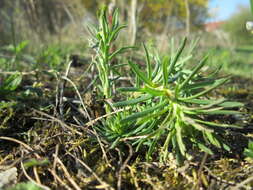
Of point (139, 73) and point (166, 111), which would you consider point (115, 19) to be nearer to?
point (139, 73)

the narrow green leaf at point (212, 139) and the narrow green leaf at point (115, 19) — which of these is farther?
the narrow green leaf at point (115, 19)

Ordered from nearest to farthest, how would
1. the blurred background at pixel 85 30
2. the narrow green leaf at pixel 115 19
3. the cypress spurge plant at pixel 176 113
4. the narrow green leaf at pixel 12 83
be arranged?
the cypress spurge plant at pixel 176 113, the narrow green leaf at pixel 115 19, the narrow green leaf at pixel 12 83, the blurred background at pixel 85 30

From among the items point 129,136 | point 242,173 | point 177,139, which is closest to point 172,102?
point 177,139

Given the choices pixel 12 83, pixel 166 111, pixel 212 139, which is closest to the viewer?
pixel 212 139

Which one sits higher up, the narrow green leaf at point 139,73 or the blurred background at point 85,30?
the blurred background at point 85,30

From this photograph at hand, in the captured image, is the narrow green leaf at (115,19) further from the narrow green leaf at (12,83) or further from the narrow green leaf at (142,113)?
the narrow green leaf at (12,83)

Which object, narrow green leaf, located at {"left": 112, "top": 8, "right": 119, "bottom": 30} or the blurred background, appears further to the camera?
the blurred background

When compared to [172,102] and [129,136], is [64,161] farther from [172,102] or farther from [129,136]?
[172,102]

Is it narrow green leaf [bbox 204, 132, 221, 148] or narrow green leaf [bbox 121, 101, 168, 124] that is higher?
narrow green leaf [bbox 121, 101, 168, 124]

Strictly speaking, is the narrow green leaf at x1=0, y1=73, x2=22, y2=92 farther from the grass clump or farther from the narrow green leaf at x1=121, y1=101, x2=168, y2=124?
the narrow green leaf at x1=121, y1=101, x2=168, y2=124

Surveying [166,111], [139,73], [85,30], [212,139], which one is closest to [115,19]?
[139,73]

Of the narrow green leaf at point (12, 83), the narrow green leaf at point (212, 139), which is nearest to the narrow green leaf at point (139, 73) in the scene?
the narrow green leaf at point (212, 139)

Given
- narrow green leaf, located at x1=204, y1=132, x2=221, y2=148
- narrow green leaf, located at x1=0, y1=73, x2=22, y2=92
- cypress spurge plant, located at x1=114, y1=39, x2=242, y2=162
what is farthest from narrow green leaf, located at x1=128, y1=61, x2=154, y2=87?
narrow green leaf, located at x1=0, y1=73, x2=22, y2=92
